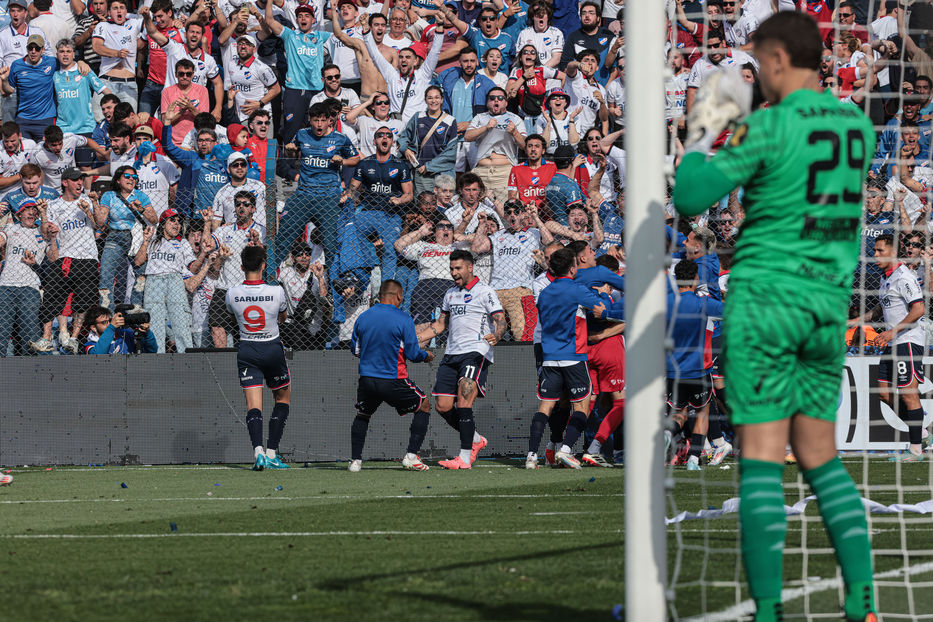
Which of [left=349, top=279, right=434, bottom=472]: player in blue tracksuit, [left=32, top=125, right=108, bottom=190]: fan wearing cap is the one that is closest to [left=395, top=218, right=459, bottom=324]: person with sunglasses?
[left=349, top=279, right=434, bottom=472]: player in blue tracksuit

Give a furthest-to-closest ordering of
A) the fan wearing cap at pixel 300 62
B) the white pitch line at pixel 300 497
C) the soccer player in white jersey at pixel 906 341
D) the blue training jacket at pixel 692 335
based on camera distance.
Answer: the fan wearing cap at pixel 300 62 → the soccer player in white jersey at pixel 906 341 → the white pitch line at pixel 300 497 → the blue training jacket at pixel 692 335

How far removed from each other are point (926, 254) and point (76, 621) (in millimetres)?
9658

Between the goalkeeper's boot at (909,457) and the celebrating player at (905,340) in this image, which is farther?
the celebrating player at (905,340)

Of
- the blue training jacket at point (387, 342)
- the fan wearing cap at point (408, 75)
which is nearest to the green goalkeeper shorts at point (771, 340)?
the blue training jacket at point (387, 342)

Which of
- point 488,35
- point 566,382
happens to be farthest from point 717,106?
point 488,35

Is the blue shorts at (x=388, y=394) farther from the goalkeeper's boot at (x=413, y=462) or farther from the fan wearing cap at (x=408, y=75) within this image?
the fan wearing cap at (x=408, y=75)

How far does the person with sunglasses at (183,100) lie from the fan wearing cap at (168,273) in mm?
2751

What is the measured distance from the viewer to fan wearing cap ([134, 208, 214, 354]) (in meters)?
15.9

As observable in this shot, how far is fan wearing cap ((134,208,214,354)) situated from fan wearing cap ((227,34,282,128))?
11.6ft

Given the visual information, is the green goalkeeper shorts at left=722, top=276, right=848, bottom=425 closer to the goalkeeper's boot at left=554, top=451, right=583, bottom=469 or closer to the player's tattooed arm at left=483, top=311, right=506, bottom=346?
the goalkeeper's boot at left=554, top=451, right=583, bottom=469

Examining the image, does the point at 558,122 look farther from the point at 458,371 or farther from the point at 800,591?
the point at 800,591

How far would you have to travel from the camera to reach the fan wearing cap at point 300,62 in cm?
1878

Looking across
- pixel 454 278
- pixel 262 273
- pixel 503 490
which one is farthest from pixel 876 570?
pixel 262 273

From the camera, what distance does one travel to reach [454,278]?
14.7 meters
